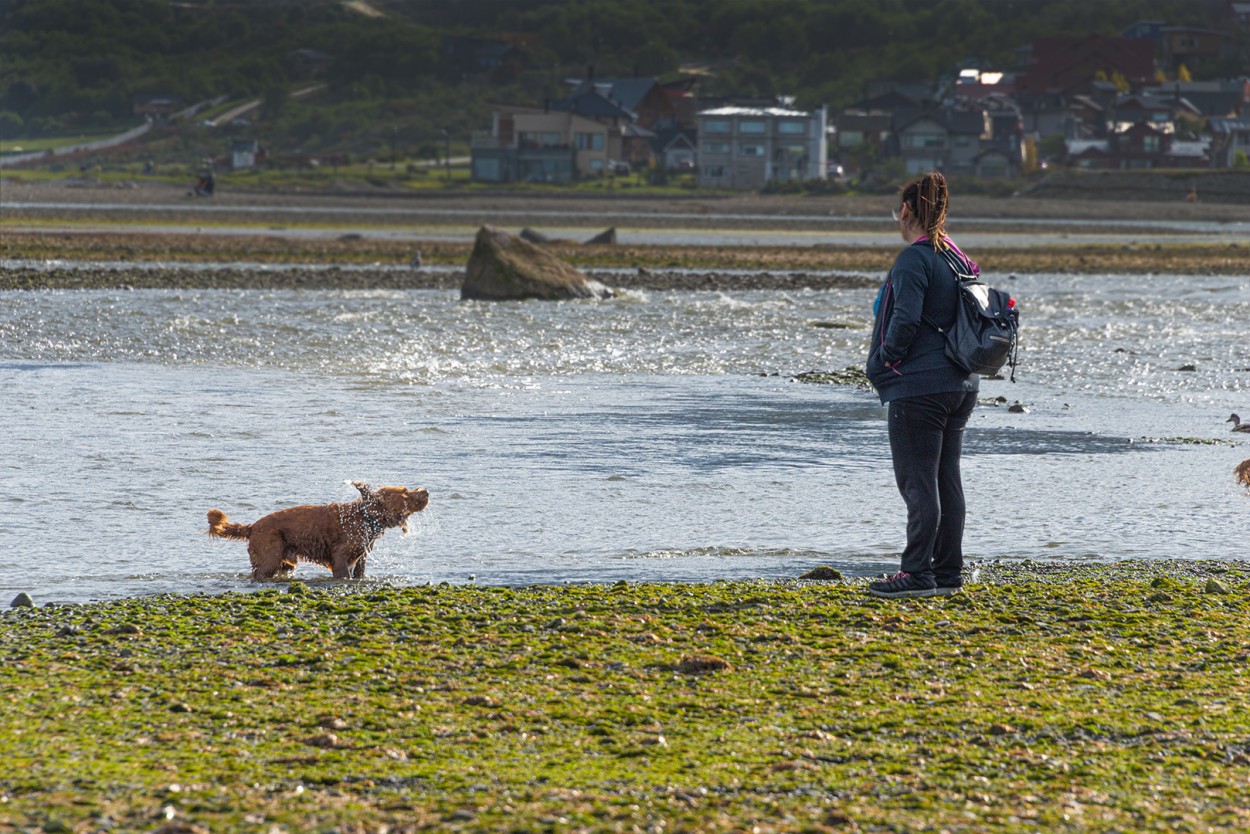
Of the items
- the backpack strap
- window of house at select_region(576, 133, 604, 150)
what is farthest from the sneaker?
window of house at select_region(576, 133, 604, 150)

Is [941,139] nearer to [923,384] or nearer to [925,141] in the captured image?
[925,141]

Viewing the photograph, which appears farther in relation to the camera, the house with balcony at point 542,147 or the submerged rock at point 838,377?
the house with balcony at point 542,147

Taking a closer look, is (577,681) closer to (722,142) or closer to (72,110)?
(722,142)

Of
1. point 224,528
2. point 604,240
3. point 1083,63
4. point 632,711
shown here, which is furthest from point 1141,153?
point 632,711

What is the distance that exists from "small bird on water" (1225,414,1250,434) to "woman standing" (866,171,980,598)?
7744 millimetres

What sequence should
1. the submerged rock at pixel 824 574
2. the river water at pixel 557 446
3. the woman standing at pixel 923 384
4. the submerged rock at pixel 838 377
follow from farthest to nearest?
the submerged rock at pixel 838 377 → the river water at pixel 557 446 → the submerged rock at pixel 824 574 → the woman standing at pixel 923 384

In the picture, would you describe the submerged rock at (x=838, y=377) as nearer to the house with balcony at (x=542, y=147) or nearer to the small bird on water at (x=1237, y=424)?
the small bird on water at (x=1237, y=424)

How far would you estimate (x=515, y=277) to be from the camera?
3034cm

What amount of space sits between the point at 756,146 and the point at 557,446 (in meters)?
101

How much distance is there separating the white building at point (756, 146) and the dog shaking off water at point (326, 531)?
10248cm

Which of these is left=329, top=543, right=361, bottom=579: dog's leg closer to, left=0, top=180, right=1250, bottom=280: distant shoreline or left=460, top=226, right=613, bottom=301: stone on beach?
left=460, top=226, right=613, bottom=301: stone on beach

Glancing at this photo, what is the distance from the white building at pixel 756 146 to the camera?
110688 millimetres

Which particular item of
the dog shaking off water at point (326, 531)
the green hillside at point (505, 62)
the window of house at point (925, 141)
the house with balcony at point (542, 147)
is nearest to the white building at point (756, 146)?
the window of house at point (925, 141)

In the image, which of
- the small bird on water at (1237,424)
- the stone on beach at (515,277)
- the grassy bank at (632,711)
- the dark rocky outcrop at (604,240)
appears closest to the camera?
the grassy bank at (632,711)
